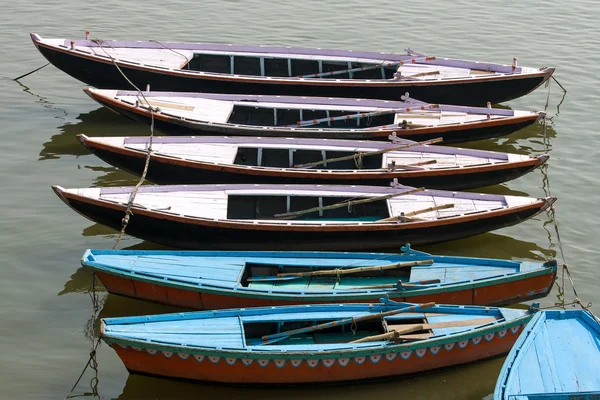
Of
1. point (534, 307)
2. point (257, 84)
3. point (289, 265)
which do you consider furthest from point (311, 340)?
point (257, 84)

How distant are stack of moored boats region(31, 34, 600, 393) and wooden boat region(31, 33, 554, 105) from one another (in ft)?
0.16

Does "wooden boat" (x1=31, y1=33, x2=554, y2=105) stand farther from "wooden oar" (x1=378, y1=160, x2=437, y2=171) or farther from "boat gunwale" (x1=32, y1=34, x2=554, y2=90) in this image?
"wooden oar" (x1=378, y1=160, x2=437, y2=171)

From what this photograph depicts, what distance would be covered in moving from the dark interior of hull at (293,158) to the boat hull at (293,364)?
6.17m

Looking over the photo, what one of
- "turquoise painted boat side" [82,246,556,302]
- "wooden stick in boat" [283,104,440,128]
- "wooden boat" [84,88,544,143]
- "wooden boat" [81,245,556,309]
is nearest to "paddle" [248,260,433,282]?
"wooden boat" [81,245,556,309]

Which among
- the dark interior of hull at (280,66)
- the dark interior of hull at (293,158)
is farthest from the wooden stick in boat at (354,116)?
the dark interior of hull at (280,66)

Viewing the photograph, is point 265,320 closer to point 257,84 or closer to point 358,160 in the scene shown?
point 358,160

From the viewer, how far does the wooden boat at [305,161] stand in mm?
17500

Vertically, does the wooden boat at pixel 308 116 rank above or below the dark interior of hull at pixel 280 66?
below

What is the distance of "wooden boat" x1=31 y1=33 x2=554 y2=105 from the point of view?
71.3 ft

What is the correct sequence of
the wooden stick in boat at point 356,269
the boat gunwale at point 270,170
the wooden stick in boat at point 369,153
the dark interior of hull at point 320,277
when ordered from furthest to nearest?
the wooden stick in boat at point 369,153
the boat gunwale at point 270,170
the dark interior of hull at point 320,277
the wooden stick in boat at point 356,269

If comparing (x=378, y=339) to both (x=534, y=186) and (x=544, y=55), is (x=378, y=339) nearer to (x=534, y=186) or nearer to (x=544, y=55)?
(x=534, y=186)

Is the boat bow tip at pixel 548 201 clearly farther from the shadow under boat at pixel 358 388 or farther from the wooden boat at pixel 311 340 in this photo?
the shadow under boat at pixel 358 388

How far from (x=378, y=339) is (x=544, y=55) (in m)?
18.3

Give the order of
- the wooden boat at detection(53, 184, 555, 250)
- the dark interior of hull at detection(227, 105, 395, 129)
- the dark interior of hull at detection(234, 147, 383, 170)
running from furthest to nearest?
1. the dark interior of hull at detection(227, 105, 395, 129)
2. the dark interior of hull at detection(234, 147, 383, 170)
3. the wooden boat at detection(53, 184, 555, 250)
